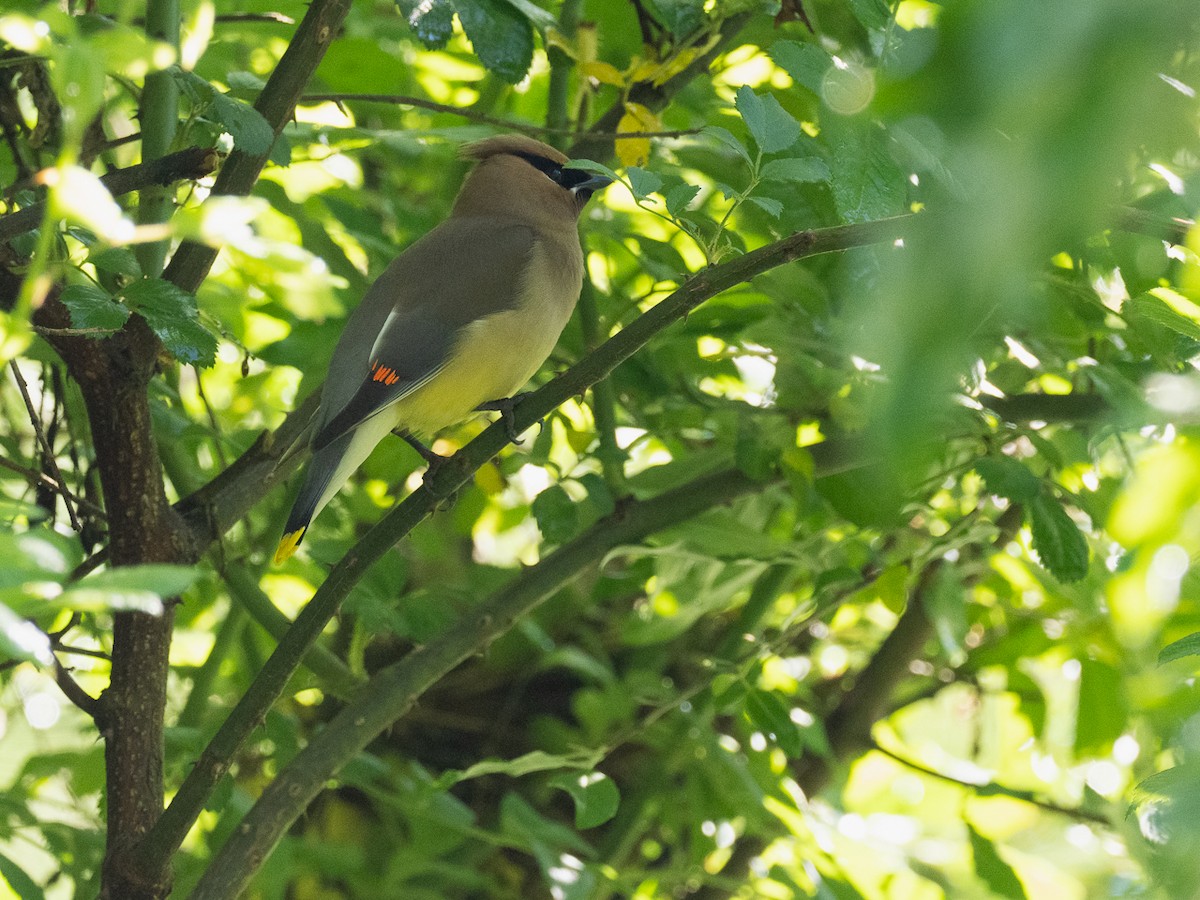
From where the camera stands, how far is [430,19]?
1635 millimetres

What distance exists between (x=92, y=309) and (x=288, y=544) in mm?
577

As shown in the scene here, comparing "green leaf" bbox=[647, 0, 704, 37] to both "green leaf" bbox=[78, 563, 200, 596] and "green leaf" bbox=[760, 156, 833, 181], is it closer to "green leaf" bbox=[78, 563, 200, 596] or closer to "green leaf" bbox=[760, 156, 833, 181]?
"green leaf" bbox=[760, 156, 833, 181]

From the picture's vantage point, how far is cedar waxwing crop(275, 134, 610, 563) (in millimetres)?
1956

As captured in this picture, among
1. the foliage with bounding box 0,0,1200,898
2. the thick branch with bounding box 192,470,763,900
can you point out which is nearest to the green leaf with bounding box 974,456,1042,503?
the foliage with bounding box 0,0,1200,898

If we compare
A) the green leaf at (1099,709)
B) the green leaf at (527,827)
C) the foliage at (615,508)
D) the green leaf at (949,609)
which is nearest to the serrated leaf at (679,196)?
the foliage at (615,508)

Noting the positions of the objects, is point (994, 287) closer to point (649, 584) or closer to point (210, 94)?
point (210, 94)

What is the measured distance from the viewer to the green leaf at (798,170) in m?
1.33

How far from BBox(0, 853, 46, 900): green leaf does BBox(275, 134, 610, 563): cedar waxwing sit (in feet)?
1.64

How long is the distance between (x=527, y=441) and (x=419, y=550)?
0.35 m

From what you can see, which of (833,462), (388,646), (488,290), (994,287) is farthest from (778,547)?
(994,287)

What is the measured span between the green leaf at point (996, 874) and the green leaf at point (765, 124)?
3.76ft

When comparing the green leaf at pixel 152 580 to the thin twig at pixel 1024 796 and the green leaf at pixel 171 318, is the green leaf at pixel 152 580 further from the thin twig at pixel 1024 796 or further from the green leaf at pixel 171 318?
the thin twig at pixel 1024 796

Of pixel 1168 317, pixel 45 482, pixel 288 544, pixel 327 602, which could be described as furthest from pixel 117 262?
pixel 1168 317

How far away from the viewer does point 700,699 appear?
240 cm
